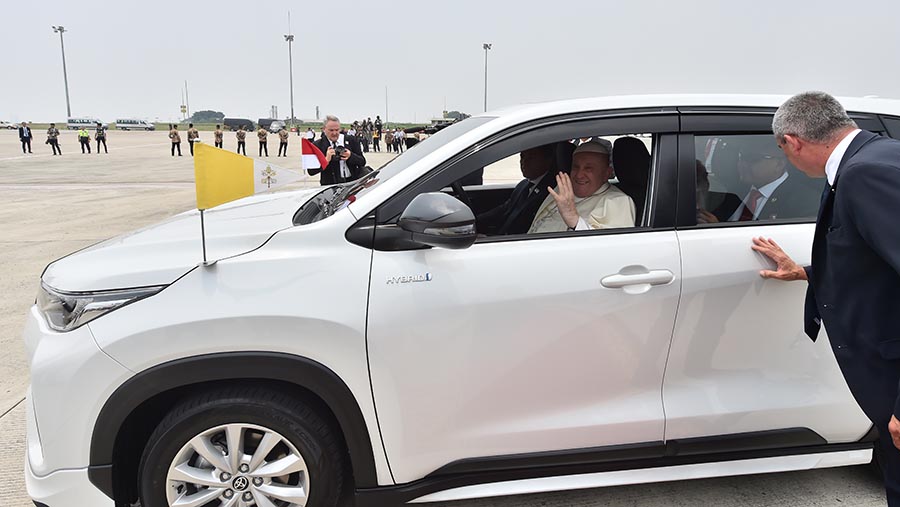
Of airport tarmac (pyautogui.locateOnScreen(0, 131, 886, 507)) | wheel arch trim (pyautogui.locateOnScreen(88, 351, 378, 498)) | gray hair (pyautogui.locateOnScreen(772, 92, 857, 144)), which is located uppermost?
gray hair (pyautogui.locateOnScreen(772, 92, 857, 144))

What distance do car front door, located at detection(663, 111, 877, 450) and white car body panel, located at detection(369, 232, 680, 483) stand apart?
101 mm

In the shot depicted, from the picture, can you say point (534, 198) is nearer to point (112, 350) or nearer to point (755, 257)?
point (755, 257)

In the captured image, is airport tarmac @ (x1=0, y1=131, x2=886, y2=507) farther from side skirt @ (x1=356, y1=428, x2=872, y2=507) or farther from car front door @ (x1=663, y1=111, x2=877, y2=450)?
car front door @ (x1=663, y1=111, x2=877, y2=450)

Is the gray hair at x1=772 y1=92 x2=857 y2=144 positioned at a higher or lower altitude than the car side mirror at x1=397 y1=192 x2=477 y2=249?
higher

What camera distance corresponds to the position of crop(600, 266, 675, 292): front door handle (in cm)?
224

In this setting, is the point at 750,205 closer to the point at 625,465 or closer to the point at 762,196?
the point at 762,196

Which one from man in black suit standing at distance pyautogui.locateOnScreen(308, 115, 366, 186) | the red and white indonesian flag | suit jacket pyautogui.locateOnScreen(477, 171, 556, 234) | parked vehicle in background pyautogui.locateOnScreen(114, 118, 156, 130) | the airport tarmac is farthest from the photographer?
parked vehicle in background pyautogui.locateOnScreen(114, 118, 156, 130)

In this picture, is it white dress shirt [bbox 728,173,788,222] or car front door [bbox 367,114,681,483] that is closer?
car front door [bbox 367,114,681,483]

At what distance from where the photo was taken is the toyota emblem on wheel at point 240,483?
2211 mm

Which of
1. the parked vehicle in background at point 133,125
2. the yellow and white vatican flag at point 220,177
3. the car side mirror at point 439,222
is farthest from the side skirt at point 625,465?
the parked vehicle in background at point 133,125

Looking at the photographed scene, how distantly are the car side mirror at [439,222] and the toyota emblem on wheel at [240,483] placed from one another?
3.65ft

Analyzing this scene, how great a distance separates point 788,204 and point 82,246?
26.2 feet

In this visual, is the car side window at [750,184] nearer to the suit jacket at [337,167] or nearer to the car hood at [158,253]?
the car hood at [158,253]

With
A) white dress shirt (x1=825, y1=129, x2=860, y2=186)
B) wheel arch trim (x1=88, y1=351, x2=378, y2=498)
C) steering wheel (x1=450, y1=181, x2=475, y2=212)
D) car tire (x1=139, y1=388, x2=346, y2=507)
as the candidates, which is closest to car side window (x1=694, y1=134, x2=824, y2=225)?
white dress shirt (x1=825, y1=129, x2=860, y2=186)
